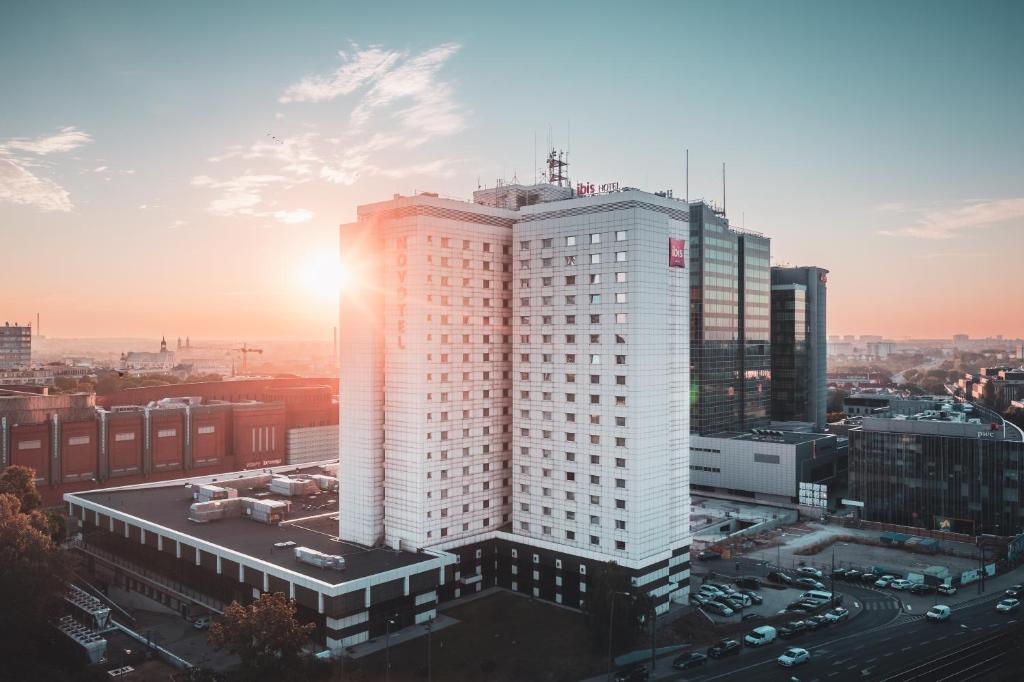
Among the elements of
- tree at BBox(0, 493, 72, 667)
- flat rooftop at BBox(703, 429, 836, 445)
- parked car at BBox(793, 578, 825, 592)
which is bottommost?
parked car at BBox(793, 578, 825, 592)

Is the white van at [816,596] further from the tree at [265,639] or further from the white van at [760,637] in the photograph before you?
the tree at [265,639]

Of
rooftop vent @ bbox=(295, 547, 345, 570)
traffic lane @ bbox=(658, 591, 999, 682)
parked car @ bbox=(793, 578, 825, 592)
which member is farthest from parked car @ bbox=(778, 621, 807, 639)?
rooftop vent @ bbox=(295, 547, 345, 570)

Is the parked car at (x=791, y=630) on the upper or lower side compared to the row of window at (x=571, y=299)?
lower

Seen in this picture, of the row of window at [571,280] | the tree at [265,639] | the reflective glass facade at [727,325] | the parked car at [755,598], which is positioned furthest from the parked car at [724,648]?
the reflective glass facade at [727,325]

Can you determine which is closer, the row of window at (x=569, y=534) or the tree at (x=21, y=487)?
the row of window at (x=569, y=534)

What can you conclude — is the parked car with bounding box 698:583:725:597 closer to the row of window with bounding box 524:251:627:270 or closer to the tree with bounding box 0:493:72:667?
the row of window with bounding box 524:251:627:270

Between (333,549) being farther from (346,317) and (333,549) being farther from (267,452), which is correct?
(267,452)

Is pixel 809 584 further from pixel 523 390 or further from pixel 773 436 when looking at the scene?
pixel 773 436
